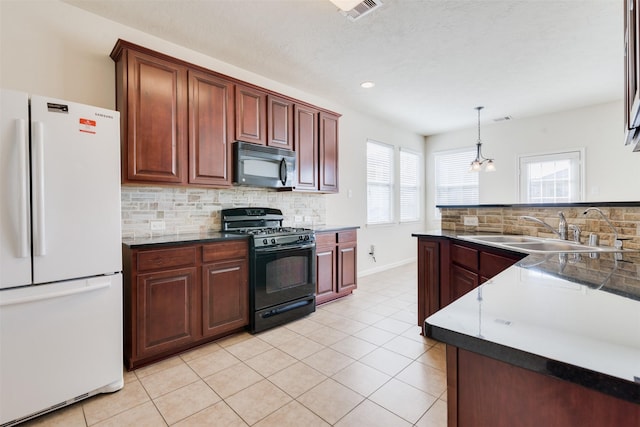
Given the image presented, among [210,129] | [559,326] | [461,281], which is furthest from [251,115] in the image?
[559,326]

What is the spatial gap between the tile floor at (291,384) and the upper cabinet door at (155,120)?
1.51m

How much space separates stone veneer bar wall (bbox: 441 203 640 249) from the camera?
1806 millimetres

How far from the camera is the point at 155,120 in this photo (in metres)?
2.40

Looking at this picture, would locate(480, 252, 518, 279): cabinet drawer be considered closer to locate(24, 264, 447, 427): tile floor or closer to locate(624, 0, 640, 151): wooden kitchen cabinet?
locate(24, 264, 447, 427): tile floor

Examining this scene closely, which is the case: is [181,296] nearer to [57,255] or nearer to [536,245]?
[57,255]

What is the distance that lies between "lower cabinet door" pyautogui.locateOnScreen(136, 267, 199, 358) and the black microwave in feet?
3.48

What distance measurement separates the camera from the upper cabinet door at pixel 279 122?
3215 millimetres

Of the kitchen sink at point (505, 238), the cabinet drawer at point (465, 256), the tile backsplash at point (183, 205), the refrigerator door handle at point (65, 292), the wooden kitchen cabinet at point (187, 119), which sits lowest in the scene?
the refrigerator door handle at point (65, 292)

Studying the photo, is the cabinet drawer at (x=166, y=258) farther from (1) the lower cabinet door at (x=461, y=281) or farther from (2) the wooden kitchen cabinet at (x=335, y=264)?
(1) the lower cabinet door at (x=461, y=281)

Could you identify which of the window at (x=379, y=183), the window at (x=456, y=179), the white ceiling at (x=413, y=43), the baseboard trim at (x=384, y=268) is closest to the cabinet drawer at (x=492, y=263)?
the white ceiling at (x=413, y=43)

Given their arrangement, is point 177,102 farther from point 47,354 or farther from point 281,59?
point 47,354

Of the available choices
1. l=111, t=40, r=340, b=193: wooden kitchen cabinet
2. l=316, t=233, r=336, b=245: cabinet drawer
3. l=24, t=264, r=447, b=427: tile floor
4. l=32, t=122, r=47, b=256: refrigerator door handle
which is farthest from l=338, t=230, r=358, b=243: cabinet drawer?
l=32, t=122, r=47, b=256: refrigerator door handle

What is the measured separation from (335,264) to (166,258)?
6.50 ft

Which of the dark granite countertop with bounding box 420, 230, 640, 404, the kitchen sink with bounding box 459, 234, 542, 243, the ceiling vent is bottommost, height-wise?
the dark granite countertop with bounding box 420, 230, 640, 404
